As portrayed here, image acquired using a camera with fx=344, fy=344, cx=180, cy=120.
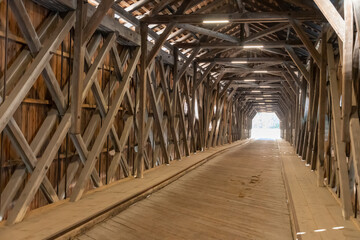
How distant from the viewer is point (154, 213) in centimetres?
487

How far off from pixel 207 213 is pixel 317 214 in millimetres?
1476

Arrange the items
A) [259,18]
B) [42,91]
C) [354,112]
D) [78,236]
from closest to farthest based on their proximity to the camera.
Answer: [78,236]
[354,112]
[42,91]
[259,18]

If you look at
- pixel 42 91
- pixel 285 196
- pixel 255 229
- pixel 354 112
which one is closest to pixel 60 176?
pixel 42 91

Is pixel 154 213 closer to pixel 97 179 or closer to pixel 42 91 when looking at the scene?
pixel 97 179

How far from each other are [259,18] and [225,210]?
442 cm

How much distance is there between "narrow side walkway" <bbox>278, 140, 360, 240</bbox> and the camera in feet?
11.7

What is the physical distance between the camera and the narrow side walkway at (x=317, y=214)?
3.57m

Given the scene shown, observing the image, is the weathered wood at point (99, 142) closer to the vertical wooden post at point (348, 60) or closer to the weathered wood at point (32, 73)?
the weathered wood at point (32, 73)

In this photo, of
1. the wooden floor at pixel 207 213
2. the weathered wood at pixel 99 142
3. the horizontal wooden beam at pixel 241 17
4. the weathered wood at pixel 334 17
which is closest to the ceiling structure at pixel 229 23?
the horizontal wooden beam at pixel 241 17

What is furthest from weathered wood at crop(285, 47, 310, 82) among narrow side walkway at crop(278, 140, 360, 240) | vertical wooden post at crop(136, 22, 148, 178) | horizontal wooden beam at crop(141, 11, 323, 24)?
vertical wooden post at crop(136, 22, 148, 178)

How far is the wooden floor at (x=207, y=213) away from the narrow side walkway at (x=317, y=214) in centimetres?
27

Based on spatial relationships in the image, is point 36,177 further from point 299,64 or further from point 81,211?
point 299,64

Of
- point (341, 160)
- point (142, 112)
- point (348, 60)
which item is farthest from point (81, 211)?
point (348, 60)

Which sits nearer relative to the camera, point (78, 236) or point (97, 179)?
point (78, 236)
